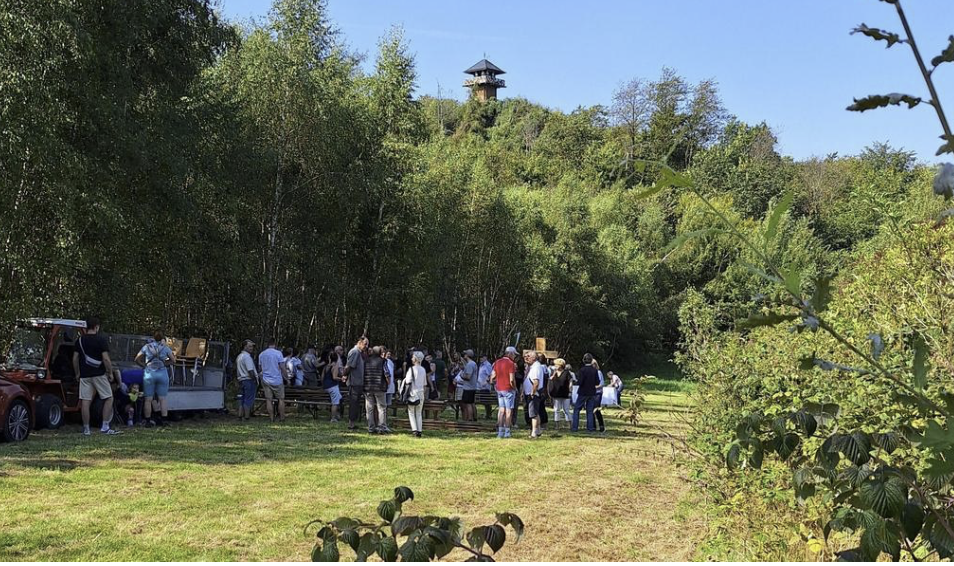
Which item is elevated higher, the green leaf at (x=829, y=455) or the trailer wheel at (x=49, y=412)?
the green leaf at (x=829, y=455)

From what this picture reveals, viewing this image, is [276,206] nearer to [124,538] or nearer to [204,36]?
[204,36]

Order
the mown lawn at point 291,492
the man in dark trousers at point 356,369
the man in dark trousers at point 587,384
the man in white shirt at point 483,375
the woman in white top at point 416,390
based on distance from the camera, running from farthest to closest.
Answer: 1. the man in white shirt at point 483,375
2. the man in dark trousers at point 587,384
3. the man in dark trousers at point 356,369
4. the woman in white top at point 416,390
5. the mown lawn at point 291,492

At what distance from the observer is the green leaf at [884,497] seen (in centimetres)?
178

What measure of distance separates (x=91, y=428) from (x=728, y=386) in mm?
11219

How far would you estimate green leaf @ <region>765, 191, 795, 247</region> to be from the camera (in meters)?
1.33

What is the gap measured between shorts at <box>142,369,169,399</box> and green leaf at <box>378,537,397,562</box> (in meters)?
14.0

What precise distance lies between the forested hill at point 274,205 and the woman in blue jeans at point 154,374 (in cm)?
262

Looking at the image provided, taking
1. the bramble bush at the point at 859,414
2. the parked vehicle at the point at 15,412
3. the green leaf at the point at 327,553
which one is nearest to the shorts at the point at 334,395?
the parked vehicle at the point at 15,412

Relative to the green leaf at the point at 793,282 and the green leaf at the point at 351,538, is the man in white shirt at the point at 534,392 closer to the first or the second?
the green leaf at the point at 351,538

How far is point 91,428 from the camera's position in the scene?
566 inches

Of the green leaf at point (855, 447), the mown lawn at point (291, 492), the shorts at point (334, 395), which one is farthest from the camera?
the shorts at point (334, 395)

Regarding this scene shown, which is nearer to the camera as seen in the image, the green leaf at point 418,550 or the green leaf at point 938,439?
the green leaf at point 938,439

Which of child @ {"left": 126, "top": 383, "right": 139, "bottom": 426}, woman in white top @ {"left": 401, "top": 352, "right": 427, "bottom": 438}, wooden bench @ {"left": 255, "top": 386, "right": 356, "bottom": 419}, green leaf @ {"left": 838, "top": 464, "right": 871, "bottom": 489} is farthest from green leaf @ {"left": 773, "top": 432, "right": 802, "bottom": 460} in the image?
wooden bench @ {"left": 255, "top": 386, "right": 356, "bottom": 419}

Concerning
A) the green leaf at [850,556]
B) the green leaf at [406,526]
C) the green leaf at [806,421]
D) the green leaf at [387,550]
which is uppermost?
the green leaf at [806,421]
